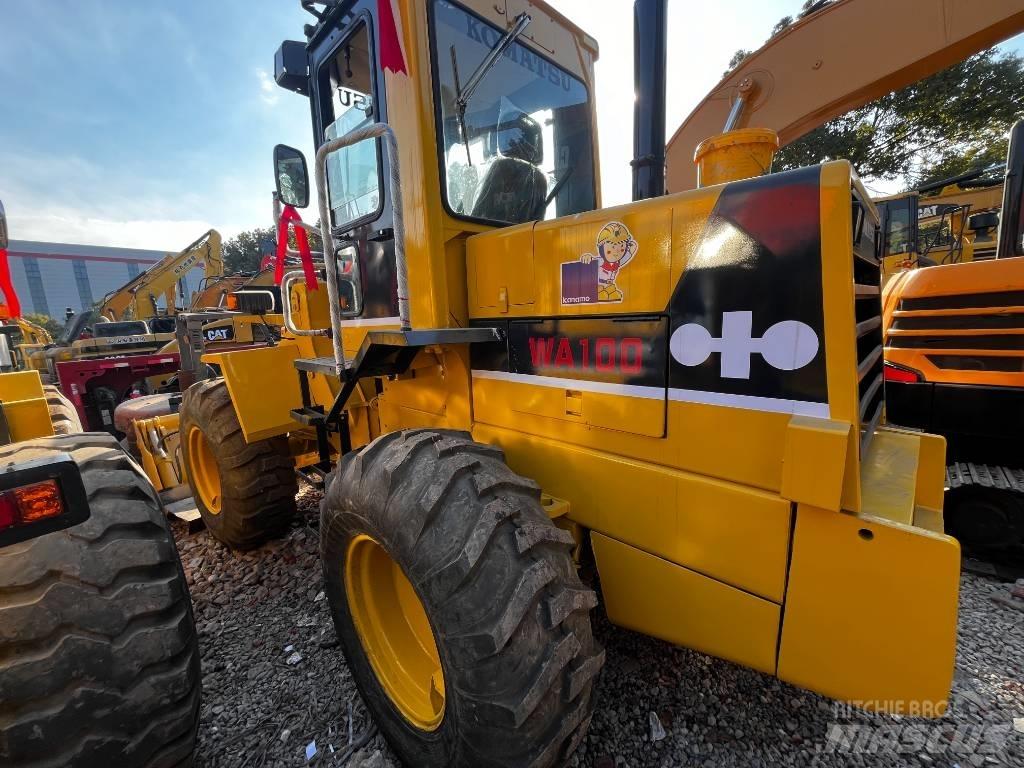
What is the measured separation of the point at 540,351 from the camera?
1.94m

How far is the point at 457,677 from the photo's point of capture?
144 centimetres

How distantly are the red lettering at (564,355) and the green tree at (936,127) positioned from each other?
55.0 feet

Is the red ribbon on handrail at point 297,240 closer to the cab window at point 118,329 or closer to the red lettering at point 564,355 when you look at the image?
the red lettering at point 564,355

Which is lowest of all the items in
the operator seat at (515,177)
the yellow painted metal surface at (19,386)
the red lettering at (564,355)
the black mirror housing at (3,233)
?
the yellow painted metal surface at (19,386)

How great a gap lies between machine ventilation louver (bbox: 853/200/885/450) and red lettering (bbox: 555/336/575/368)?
895 mm

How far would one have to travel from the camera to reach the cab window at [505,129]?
2102mm

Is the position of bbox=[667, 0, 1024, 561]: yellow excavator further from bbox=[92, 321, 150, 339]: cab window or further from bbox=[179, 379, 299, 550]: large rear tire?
bbox=[92, 321, 150, 339]: cab window

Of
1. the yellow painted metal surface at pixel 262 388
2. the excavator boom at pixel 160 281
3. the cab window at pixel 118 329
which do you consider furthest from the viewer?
the excavator boom at pixel 160 281

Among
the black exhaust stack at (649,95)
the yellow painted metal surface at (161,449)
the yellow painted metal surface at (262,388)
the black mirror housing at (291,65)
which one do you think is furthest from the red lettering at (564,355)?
the yellow painted metal surface at (161,449)

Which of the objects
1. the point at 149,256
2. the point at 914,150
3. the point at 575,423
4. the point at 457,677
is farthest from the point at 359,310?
the point at 149,256

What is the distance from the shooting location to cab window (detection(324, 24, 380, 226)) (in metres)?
2.33

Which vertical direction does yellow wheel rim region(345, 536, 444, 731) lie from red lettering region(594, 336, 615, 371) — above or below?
below

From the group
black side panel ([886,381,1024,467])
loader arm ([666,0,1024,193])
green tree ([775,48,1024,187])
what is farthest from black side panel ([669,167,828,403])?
green tree ([775,48,1024,187])

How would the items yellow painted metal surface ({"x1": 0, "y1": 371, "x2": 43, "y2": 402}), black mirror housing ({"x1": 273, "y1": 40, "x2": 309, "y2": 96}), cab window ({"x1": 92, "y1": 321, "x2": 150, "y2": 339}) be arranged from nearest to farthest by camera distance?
yellow painted metal surface ({"x1": 0, "y1": 371, "x2": 43, "y2": 402}) < black mirror housing ({"x1": 273, "y1": 40, "x2": 309, "y2": 96}) < cab window ({"x1": 92, "y1": 321, "x2": 150, "y2": 339})
